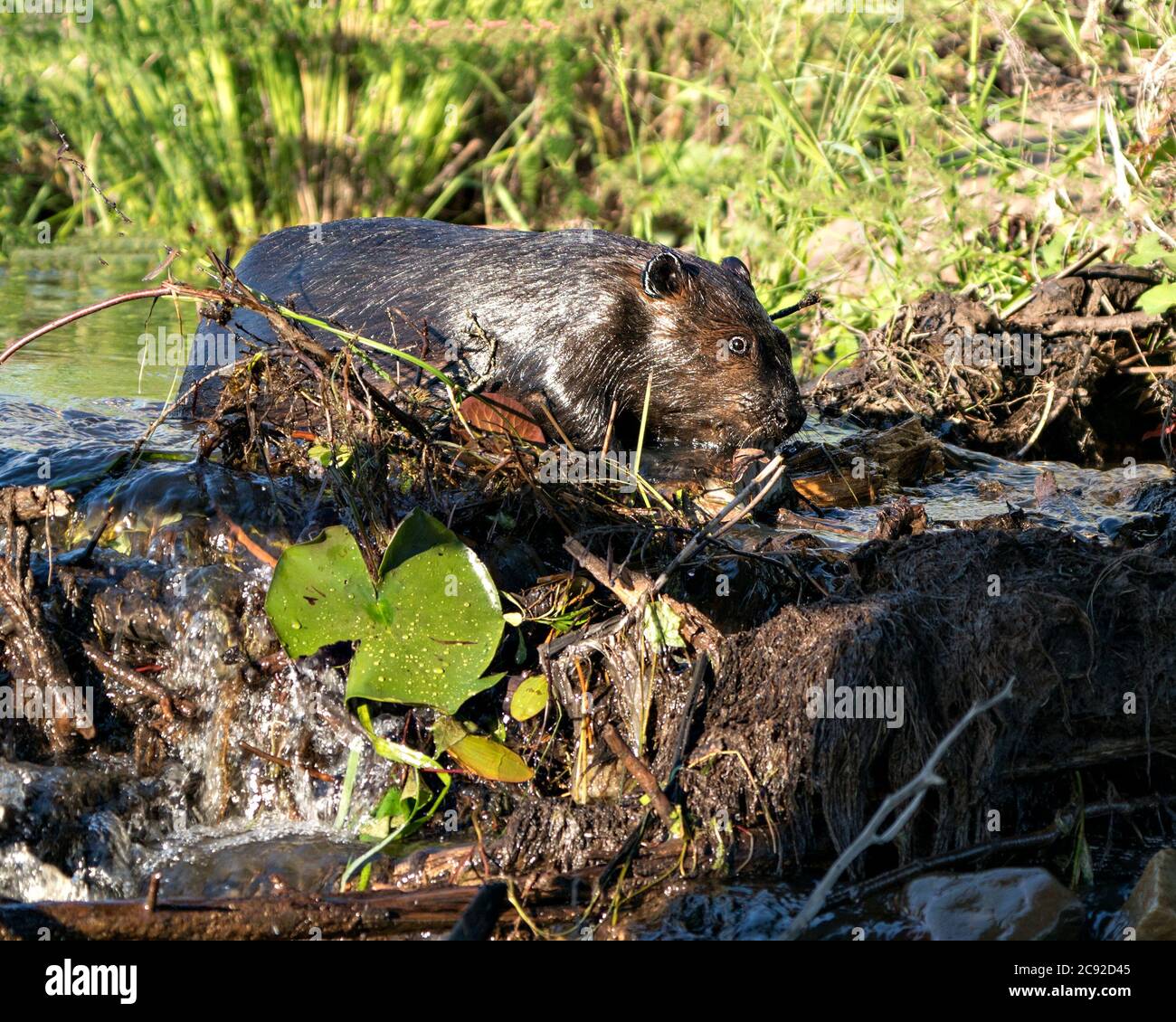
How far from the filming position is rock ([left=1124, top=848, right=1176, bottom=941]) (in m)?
2.85

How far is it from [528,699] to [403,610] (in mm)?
380

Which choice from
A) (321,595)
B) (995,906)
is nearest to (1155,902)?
(995,906)

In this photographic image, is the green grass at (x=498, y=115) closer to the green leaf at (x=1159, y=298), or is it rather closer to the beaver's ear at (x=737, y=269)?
the green leaf at (x=1159, y=298)

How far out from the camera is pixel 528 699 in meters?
3.38

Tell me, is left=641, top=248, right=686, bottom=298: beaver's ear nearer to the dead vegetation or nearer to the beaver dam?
the beaver dam

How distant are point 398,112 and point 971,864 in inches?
274

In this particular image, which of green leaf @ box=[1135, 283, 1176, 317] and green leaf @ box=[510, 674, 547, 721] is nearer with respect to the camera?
green leaf @ box=[510, 674, 547, 721]

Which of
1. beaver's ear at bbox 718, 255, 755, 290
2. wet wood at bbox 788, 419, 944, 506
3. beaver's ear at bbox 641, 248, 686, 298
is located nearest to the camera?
wet wood at bbox 788, 419, 944, 506

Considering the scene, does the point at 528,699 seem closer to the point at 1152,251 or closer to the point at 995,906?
the point at 995,906

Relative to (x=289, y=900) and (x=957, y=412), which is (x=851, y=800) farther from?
(x=957, y=412)

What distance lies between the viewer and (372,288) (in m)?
5.15

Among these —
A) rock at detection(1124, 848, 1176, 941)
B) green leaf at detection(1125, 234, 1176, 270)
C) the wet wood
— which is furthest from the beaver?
rock at detection(1124, 848, 1176, 941)

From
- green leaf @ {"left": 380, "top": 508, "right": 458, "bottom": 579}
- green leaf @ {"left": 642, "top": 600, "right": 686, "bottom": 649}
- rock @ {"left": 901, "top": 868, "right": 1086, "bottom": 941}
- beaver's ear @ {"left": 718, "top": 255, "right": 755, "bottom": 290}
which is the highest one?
beaver's ear @ {"left": 718, "top": 255, "right": 755, "bottom": 290}

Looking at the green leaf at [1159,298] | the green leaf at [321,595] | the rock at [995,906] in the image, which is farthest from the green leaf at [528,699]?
the green leaf at [1159,298]
